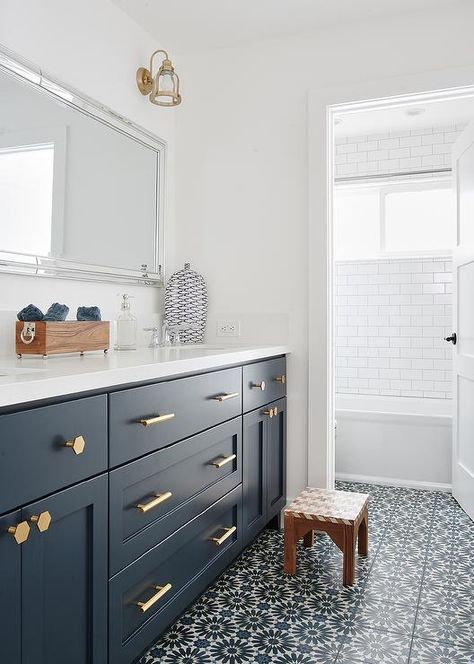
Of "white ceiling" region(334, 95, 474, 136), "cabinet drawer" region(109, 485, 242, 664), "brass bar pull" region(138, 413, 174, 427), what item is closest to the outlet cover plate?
"cabinet drawer" region(109, 485, 242, 664)

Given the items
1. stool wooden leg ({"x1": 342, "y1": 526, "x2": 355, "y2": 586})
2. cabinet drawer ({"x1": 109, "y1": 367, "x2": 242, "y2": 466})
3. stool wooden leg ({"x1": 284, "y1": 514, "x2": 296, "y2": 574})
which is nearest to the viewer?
cabinet drawer ({"x1": 109, "y1": 367, "x2": 242, "y2": 466})

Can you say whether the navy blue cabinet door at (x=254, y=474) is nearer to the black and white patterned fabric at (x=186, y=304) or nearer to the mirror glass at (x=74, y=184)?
the black and white patterned fabric at (x=186, y=304)

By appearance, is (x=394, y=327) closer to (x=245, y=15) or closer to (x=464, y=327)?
(x=464, y=327)

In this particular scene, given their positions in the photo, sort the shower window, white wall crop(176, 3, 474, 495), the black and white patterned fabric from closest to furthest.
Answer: white wall crop(176, 3, 474, 495) → the black and white patterned fabric → the shower window

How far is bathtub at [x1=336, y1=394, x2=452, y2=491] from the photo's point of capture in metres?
3.48

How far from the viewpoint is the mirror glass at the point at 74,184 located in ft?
6.48

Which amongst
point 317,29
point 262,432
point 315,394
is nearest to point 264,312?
point 315,394

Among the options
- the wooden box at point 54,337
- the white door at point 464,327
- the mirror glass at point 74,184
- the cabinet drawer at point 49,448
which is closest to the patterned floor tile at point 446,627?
the white door at point 464,327

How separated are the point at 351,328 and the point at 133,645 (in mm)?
3397

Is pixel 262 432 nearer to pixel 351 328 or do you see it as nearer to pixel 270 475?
pixel 270 475

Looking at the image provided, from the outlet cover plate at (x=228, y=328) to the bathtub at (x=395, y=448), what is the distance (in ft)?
3.50

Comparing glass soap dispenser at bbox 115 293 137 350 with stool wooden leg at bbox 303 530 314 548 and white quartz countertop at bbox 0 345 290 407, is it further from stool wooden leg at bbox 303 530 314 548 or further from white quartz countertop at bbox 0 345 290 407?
stool wooden leg at bbox 303 530 314 548

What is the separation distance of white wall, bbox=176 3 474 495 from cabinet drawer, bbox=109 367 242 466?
2.53 ft

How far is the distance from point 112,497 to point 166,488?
293mm
